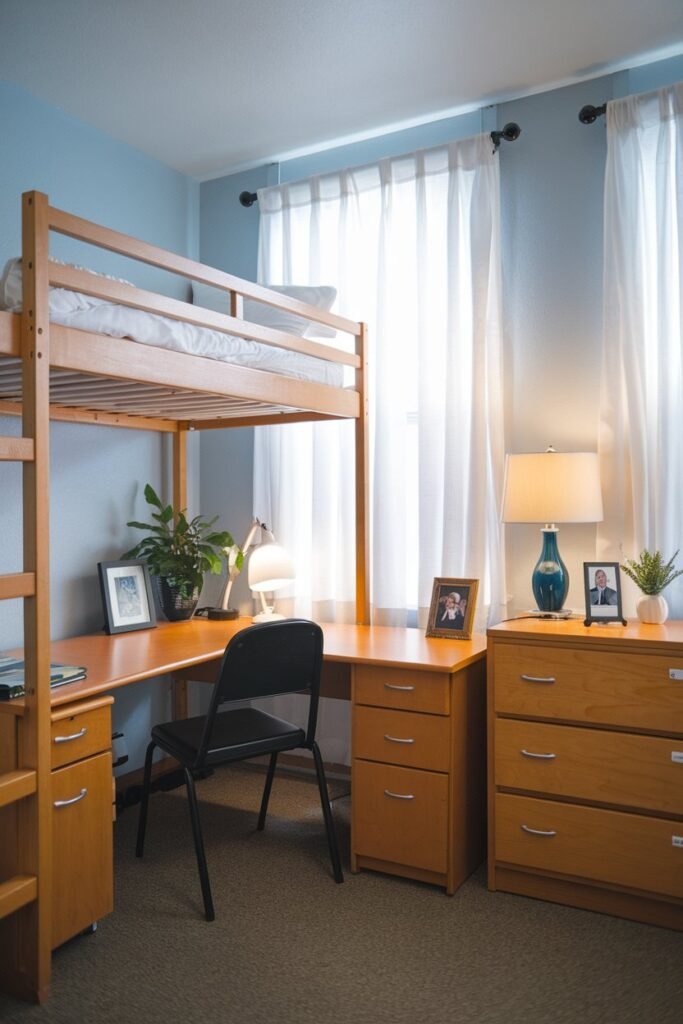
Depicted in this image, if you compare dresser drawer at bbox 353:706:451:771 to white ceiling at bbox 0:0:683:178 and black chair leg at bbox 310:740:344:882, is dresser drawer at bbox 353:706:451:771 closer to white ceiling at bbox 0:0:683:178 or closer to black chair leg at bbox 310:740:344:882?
black chair leg at bbox 310:740:344:882

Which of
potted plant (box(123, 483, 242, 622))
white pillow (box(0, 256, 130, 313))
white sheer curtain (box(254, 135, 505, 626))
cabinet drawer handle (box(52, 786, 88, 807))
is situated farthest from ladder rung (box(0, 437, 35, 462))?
white sheer curtain (box(254, 135, 505, 626))

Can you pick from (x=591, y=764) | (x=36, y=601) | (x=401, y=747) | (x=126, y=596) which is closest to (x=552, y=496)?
(x=591, y=764)

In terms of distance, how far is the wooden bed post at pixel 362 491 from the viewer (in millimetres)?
3184

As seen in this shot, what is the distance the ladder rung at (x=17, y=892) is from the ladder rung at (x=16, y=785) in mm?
176

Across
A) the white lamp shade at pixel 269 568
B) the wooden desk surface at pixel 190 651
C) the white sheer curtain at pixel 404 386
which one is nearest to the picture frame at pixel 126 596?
the wooden desk surface at pixel 190 651

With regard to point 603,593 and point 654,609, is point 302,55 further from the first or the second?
point 654,609

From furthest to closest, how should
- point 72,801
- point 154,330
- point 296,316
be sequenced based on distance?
point 296,316, point 154,330, point 72,801

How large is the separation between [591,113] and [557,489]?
→ 1.34 meters

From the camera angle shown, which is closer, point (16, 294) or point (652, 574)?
point (16, 294)

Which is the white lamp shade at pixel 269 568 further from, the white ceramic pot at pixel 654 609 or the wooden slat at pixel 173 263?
the white ceramic pot at pixel 654 609

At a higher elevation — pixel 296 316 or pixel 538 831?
pixel 296 316

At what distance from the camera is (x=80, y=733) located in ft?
6.83

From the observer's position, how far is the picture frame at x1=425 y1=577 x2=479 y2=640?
2807 millimetres

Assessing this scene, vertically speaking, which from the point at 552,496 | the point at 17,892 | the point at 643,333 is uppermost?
the point at 643,333
